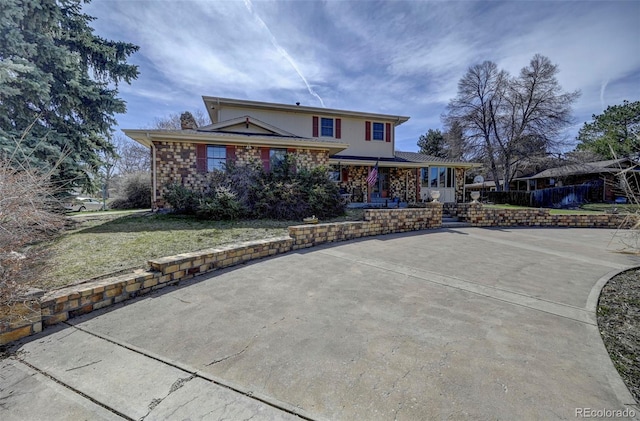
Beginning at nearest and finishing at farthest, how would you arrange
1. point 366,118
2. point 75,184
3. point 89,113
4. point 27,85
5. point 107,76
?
point 27,85 → point 75,184 → point 89,113 → point 107,76 → point 366,118

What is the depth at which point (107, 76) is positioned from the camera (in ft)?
36.0

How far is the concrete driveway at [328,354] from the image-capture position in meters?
1.90

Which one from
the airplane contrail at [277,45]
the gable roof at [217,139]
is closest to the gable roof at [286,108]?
the airplane contrail at [277,45]

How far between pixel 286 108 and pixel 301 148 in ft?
11.6

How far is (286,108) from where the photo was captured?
48.8 ft

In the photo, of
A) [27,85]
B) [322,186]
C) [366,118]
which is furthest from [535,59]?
[27,85]

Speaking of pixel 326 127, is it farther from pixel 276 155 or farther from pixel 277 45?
pixel 277 45

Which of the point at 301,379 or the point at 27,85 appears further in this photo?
the point at 27,85

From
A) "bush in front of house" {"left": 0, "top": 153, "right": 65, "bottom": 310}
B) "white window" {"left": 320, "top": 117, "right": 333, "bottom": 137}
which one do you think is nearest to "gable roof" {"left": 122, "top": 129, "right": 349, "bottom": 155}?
"white window" {"left": 320, "top": 117, "right": 333, "bottom": 137}

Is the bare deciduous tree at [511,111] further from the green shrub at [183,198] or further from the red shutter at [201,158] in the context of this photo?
the green shrub at [183,198]

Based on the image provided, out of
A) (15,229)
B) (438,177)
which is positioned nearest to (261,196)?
(15,229)

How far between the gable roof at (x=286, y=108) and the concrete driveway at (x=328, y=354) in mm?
11909

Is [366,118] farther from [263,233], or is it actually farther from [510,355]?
[510,355]

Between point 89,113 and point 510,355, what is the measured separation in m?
13.8
